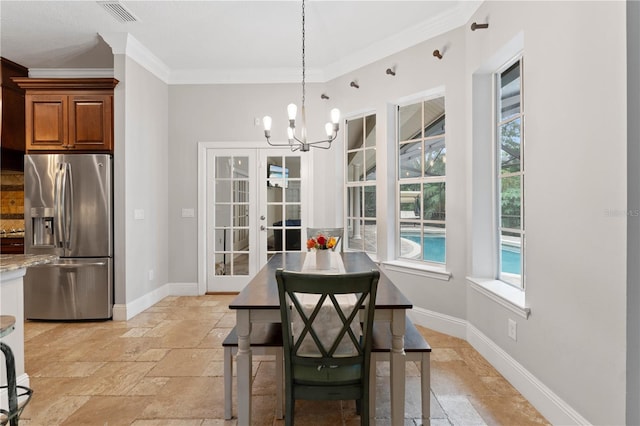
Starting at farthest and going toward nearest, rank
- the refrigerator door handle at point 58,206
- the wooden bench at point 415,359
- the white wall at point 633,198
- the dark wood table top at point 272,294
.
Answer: the refrigerator door handle at point 58,206, the wooden bench at point 415,359, the dark wood table top at point 272,294, the white wall at point 633,198

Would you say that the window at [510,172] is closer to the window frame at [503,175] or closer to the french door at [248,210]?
the window frame at [503,175]

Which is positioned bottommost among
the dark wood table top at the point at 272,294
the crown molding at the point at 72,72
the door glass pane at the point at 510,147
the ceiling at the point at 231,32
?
the dark wood table top at the point at 272,294

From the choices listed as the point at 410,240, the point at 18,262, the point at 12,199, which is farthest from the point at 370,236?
the point at 12,199

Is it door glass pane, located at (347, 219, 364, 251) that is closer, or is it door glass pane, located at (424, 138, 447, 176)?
door glass pane, located at (424, 138, 447, 176)

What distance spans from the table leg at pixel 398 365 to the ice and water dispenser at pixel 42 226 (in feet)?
12.1

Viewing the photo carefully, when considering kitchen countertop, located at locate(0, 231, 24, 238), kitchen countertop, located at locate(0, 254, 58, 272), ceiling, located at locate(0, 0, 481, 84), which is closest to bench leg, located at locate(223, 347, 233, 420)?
kitchen countertop, located at locate(0, 254, 58, 272)

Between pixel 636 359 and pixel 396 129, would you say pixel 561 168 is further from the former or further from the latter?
pixel 396 129

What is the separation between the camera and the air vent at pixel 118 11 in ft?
10.5

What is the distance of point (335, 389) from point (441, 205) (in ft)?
7.88

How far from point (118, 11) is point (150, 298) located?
3070 mm

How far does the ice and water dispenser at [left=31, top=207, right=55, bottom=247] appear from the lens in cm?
366

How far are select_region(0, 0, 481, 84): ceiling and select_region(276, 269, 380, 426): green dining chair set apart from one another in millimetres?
2761

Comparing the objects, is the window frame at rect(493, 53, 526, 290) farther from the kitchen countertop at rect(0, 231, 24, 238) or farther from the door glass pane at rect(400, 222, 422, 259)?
the kitchen countertop at rect(0, 231, 24, 238)

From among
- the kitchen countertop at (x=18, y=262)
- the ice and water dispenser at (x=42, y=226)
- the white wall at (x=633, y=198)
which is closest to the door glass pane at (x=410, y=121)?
the white wall at (x=633, y=198)
